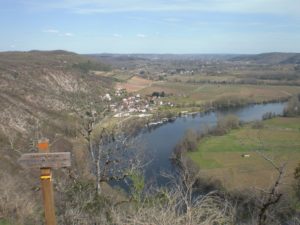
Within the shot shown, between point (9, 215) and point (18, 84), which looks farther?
point (18, 84)

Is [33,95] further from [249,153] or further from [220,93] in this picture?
[220,93]

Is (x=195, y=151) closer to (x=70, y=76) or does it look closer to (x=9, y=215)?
(x=70, y=76)

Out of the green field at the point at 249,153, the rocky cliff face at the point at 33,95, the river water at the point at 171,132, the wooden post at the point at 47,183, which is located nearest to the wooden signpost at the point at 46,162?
the wooden post at the point at 47,183

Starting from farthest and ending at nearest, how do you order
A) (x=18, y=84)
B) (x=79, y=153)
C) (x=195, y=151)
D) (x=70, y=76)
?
(x=70, y=76)
(x=18, y=84)
(x=195, y=151)
(x=79, y=153)

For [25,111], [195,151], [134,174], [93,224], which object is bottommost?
[195,151]

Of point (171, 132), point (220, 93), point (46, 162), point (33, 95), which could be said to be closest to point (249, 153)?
point (171, 132)

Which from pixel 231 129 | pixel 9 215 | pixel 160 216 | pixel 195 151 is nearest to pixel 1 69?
pixel 195 151

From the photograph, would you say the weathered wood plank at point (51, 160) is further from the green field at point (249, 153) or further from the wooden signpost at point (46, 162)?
the green field at point (249, 153)
